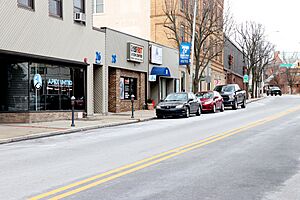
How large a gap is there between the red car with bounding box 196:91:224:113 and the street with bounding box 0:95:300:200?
47.4ft

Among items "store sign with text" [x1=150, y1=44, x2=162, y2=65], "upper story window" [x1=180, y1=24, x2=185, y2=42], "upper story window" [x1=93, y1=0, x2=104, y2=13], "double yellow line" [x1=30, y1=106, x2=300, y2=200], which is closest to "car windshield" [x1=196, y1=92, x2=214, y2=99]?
"store sign with text" [x1=150, y1=44, x2=162, y2=65]

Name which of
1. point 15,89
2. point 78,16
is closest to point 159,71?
point 78,16

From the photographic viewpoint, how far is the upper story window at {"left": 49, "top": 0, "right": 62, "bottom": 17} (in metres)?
20.9

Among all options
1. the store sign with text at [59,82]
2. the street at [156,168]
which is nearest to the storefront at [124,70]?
the store sign with text at [59,82]

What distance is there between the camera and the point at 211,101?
27.5 metres

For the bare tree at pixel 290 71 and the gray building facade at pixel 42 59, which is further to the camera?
the bare tree at pixel 290 71

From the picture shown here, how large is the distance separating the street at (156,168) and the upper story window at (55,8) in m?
9.96

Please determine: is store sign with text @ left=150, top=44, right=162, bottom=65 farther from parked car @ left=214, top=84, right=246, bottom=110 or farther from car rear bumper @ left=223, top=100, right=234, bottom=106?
car rear bumper @ left=223, top=100, right=234, bottom=106

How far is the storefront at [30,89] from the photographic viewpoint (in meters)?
18.9

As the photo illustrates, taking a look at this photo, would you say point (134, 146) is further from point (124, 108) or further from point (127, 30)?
point (127, 30)

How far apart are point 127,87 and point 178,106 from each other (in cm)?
671

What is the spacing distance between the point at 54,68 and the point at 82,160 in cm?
1269

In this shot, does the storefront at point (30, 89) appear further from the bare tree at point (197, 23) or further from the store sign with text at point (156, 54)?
the bare tree at point (197, 23)

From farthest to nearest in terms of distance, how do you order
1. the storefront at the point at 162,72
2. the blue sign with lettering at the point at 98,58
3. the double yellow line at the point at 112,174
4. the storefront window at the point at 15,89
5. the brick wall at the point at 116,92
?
the storefront at the point at 162,72
the brick wall at the point at 116,92
the blue sign with lettering at the point at 98,58
the storefront window at the point at 15,89
the double yellow line at the point at 112,174
